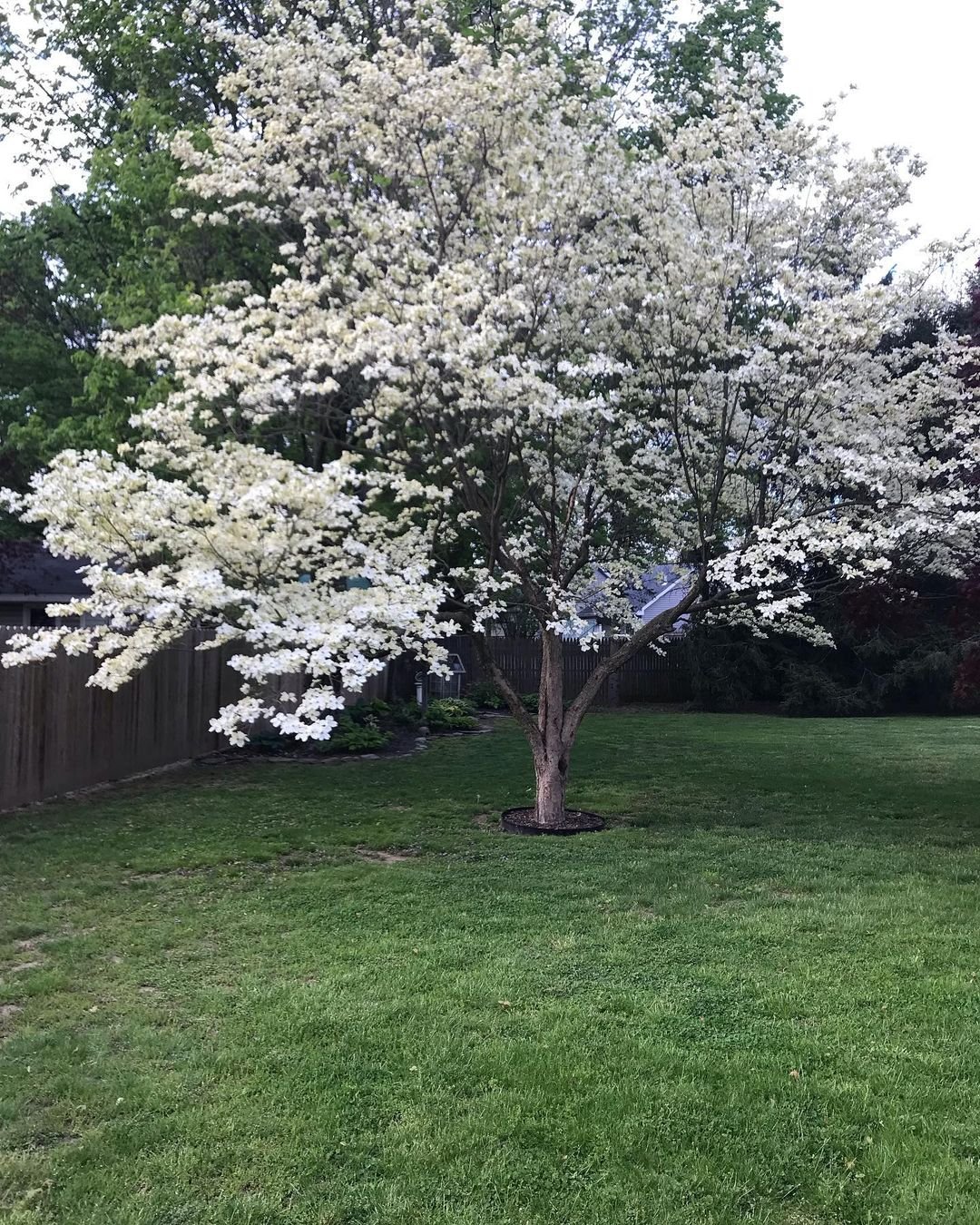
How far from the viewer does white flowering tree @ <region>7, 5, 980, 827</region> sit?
19.7 feet

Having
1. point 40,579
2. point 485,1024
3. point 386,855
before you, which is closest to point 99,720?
point 386,855

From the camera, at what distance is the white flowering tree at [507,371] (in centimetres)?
601

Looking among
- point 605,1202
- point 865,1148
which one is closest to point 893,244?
point 865,1148

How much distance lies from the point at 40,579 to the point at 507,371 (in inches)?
559

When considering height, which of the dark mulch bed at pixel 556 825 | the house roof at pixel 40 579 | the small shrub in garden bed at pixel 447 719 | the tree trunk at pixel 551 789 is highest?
the house roof at pixel 40 579

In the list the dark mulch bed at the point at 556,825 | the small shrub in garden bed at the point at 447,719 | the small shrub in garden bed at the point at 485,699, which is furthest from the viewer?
the small shrub in garden bed at the point at 485,699

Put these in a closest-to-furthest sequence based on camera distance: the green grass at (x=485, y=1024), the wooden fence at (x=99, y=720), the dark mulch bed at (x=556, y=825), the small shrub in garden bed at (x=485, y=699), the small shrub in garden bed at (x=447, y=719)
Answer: the green grass at (x=485, y=1024), the dark mulch bed at (x=556, y=825), the wooden fence at (x=99, y=720), the small shrub in garden bed at (x=447, y=719), the small shrub in garden bed at (x=485, y=699)

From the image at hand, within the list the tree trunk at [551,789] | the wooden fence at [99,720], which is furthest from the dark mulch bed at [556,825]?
the wooden fence at [99,720]

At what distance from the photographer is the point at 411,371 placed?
255 inches

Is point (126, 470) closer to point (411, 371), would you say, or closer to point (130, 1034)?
point (411, 371)

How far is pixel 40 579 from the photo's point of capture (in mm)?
18078

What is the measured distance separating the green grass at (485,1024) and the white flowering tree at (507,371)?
Answer: 125 cm

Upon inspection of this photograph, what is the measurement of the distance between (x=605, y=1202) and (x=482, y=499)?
561cm

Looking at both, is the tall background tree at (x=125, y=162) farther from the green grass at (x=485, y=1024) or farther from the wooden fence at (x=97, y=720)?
the green grass at (x=485, y=1024)
